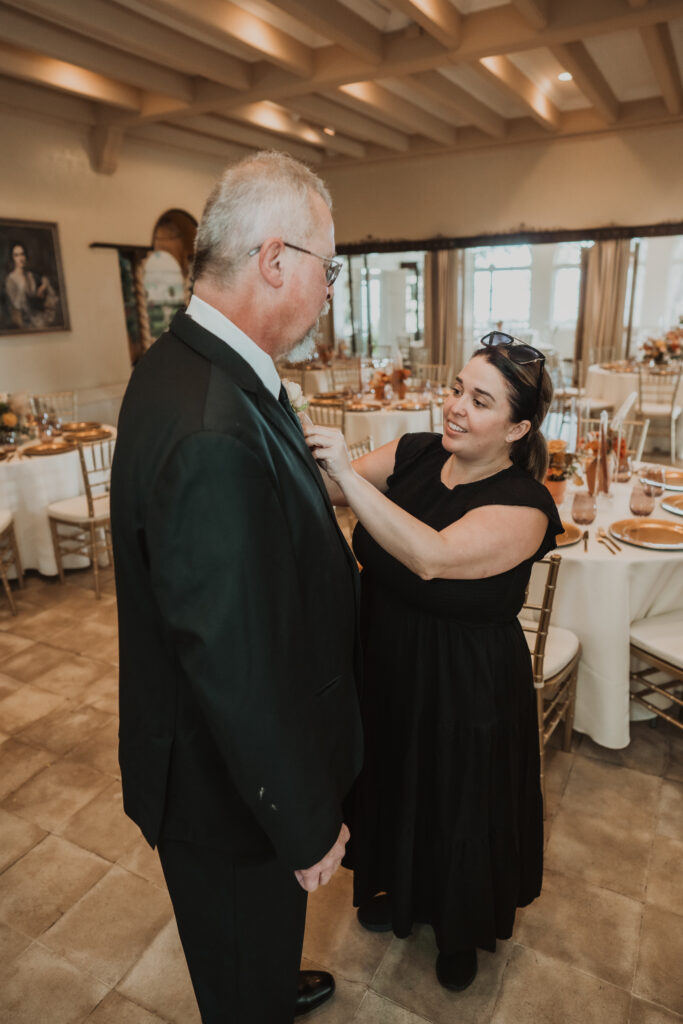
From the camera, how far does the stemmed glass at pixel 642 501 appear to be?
2822mm

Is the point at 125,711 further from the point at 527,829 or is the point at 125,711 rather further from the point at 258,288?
the point at 527,829

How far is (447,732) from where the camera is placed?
1.60 m

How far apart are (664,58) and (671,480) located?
4.70 m

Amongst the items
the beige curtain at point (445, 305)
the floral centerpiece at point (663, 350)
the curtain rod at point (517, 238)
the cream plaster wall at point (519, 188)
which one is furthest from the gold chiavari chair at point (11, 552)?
the cream plaster wall at point (519, 188)

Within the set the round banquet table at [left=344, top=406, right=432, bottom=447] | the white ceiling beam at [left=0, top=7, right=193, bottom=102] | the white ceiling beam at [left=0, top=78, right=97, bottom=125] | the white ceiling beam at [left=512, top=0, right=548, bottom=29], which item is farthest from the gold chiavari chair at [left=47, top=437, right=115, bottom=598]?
the white ceiling beam at [left=0, top=78, right=97, bottom=125]

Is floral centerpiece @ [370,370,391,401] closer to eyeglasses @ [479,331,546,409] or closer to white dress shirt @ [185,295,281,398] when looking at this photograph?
eyeglasses @ [479,331,546,409]

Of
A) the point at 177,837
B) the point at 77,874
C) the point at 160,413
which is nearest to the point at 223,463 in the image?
the point at 160,413

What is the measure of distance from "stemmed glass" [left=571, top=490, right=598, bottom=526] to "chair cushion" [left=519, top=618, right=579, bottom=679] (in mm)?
495

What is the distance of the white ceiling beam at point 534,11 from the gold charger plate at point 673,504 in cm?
363

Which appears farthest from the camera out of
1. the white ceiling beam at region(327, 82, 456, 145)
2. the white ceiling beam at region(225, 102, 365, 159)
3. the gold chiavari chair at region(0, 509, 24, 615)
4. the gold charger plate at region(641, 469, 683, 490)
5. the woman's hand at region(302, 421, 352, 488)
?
the white ceiling beam at region(225, 102, 365, 159)

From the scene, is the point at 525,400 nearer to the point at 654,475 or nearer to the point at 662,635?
the point at 662,635

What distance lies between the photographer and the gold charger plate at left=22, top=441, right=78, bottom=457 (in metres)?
4.36

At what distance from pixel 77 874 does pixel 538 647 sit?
1698 millimetres

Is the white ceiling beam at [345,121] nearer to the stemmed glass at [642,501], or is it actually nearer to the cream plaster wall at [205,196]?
the cream plaster wall at [205,196]
